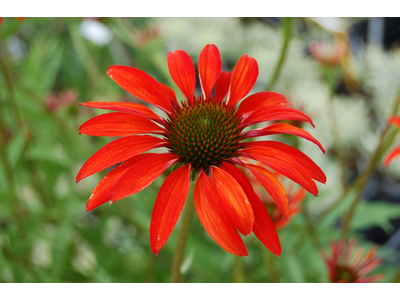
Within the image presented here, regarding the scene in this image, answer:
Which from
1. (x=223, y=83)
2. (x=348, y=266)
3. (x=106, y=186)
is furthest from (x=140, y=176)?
(x=348, y=266)

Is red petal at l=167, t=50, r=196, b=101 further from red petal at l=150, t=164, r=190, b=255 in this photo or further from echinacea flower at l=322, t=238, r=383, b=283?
echinacea flower at l=322, t=238, r=383, b=283

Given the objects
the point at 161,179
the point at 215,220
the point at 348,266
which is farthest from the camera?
the point at 161,179

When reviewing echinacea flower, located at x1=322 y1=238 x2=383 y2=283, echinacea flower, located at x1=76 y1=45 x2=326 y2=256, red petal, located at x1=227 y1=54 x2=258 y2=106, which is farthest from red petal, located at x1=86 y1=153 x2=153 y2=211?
echinacea flower, located at x1=322 y1=238 x2=383 y2=283

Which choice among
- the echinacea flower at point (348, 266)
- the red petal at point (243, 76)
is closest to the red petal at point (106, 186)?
the red petal at point (243, 76)

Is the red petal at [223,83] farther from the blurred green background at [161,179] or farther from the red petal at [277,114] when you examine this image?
the blurred green background at [161,179]

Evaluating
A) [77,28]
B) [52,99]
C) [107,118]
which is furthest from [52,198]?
[107,118]

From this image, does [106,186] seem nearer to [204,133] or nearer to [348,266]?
[204,133]

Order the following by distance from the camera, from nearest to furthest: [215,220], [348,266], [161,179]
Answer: [215,220]
[348,266]
[161,179]
